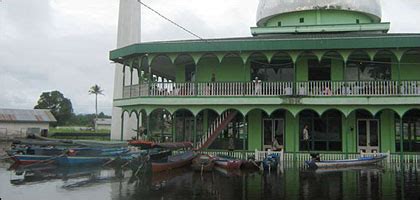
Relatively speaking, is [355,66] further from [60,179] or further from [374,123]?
[60,179]

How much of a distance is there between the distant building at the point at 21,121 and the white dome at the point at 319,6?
31.5 m

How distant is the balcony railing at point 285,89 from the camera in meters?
24.4

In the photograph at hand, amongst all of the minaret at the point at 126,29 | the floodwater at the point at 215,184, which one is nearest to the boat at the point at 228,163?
the floodwater at the point at 215,184

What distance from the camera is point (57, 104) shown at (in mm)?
88500

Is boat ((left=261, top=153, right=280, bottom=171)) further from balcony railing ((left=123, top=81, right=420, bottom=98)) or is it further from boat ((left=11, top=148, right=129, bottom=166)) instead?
boat ((left=11, top=148, right=129, bottom=166))

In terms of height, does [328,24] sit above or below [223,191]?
above

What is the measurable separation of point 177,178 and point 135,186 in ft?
8.18

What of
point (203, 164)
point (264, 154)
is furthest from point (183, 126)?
point (203, 164)

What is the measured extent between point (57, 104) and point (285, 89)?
71502mm

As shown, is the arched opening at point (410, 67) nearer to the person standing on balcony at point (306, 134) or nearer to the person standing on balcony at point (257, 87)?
the person standing on balcony at point (306, 134)

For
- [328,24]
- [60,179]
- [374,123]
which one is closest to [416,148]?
[374,123]

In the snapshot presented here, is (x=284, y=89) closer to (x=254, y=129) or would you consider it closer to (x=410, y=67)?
(x=254, y=129)

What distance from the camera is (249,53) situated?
25172mm

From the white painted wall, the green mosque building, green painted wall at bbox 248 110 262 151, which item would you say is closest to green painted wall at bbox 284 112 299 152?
the green mosque building
